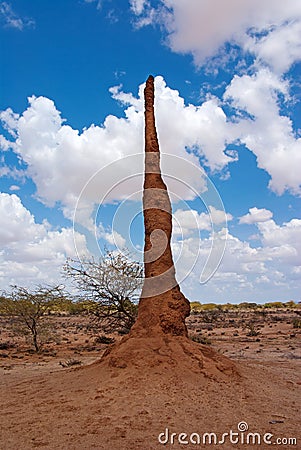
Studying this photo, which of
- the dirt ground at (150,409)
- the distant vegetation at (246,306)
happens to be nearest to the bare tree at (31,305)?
the dirt ground at (150,409)

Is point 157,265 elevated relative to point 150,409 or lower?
elevated

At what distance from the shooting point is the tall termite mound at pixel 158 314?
833cm

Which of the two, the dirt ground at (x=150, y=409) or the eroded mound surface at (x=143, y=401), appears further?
the eroded mound surface at (x=143, y=401)

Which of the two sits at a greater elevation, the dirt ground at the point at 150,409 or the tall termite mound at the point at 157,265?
the tall termite mound at the point at 157,265

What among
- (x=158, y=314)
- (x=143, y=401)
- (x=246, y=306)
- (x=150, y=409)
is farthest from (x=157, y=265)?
(x=246, y=306)

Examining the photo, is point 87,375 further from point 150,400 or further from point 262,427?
point 262,427

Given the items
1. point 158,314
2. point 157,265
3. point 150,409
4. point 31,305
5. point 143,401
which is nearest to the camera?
point 150,409

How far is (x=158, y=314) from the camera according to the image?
909cm

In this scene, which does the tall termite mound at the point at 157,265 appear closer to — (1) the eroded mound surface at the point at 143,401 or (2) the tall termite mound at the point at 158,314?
(2) the tall termite mound at the point at 158,314

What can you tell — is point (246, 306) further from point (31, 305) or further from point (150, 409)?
point (150, 409)

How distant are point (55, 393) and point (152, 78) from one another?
26.1 ft

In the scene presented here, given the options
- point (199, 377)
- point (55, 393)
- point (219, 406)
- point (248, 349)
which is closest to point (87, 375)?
point (55, 393)

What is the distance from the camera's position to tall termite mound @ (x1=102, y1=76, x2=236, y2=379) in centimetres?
833

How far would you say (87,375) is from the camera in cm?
866
